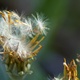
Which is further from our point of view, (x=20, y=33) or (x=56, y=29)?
(x=56, y=29)

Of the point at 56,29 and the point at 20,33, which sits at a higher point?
the point at 56,29

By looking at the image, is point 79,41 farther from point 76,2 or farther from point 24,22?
point 24,22

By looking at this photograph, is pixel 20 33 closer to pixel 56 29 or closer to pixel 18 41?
pixel 18 41

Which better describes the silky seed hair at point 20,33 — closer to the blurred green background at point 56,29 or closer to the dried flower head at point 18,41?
the dried flower head at point 18,41

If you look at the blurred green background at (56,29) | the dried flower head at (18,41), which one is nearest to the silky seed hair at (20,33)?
the dried flower head at (18,41)

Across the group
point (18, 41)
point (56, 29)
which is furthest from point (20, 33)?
point (56, 29)

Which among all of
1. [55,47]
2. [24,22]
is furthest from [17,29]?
[55,47]
